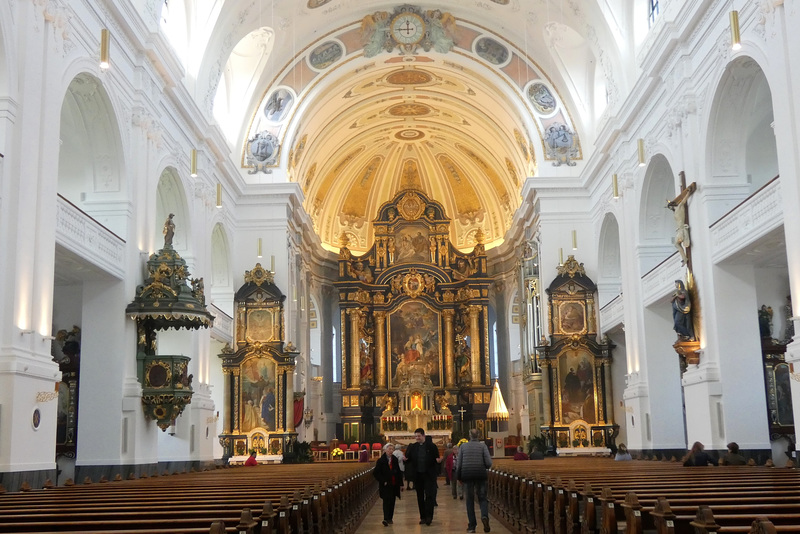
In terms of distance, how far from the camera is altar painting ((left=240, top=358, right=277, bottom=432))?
23922 mm

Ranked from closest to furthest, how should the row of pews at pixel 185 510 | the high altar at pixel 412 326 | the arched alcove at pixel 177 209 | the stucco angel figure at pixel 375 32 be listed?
the row of pews at pixel 185 510
the arched alcove at pixel 177 209
the stucco angel figure at pixel 375 32
the high altar at pixel 412 326

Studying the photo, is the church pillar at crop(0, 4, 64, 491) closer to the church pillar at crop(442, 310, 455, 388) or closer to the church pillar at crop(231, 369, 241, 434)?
the church pillar at crop(231, 369, 241, 434)

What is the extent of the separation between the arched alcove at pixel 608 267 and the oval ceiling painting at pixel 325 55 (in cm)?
886

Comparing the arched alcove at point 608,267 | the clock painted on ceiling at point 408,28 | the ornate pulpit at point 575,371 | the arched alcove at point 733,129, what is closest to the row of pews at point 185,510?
the arched alcove at point 733,129

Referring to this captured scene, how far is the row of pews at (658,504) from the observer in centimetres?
469

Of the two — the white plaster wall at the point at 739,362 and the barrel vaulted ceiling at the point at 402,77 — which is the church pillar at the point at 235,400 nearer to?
the barrel vaulted ceiling at the point at 402,77

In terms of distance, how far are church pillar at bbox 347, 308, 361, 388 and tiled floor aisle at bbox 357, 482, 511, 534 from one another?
54.9 ft

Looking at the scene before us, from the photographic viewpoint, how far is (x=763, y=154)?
16344 millimetres

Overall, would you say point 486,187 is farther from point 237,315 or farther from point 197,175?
point 197,175

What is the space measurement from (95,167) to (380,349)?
20000 millimetres

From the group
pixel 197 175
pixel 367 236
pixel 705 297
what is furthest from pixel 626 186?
pixel 367 236

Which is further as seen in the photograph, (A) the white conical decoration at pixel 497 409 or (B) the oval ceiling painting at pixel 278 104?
(A) the white conical decoration at pixel 497 409

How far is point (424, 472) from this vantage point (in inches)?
478

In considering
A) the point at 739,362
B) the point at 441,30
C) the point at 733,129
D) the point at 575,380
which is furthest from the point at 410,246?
the point at 739,362
